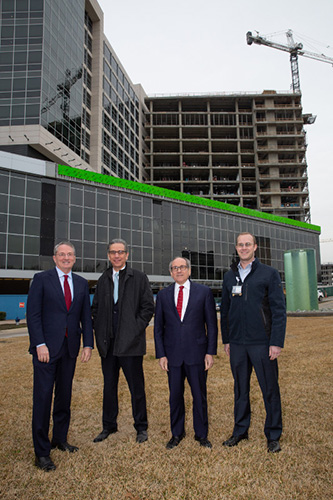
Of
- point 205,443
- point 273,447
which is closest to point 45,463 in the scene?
point 205,443

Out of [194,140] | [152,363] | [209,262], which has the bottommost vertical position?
[152,363]

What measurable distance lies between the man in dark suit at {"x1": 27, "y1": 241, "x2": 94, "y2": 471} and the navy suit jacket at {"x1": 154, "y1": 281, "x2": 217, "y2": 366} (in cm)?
88

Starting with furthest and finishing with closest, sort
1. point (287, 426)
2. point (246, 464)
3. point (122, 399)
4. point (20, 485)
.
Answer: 1. point (122, 399)
2. point (287, 426)
3. point (246, 464)
4. point (20, 485)

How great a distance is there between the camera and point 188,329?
411cm

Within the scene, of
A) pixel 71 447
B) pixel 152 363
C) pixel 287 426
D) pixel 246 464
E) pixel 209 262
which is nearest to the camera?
pixel 246 464

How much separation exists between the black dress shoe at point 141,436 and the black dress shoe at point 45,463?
965 millimetres

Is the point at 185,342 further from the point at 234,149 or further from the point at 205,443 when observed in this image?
the point at 234,149

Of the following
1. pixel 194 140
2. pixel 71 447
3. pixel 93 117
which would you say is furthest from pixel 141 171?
pixel 71 447

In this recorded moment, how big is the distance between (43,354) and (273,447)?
2.59 metres

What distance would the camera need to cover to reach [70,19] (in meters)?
41.2

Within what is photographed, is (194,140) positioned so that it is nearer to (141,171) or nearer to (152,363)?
(141,171)

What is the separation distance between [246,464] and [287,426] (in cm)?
116

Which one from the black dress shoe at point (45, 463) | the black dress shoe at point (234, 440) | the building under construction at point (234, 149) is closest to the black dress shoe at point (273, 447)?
the black dress shoe at point (234, 440)

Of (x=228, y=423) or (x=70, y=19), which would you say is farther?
(x=70, y=19)
